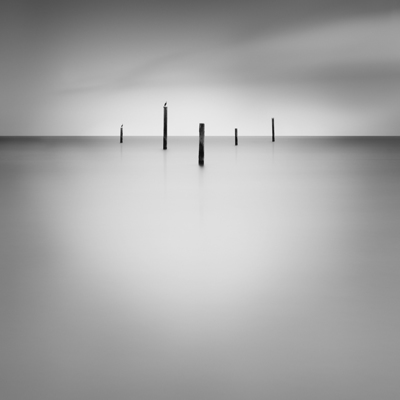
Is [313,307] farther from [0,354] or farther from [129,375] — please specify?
[0,354]

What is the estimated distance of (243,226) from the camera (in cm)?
679

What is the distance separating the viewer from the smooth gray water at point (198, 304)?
94.4 inches

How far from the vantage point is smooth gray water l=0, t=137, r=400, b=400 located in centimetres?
240

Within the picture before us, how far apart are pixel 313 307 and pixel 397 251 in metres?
2.24

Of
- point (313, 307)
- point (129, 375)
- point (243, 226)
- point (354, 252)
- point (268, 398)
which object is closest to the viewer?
point (268, 398)

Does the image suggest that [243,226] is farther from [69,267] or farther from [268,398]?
[268,398]

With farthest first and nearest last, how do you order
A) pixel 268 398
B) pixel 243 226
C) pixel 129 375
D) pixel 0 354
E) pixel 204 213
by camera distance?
pixel 204 213 < pixel 243 226 < pixel 0 354 < pixel 129 375 < pixel 268 398

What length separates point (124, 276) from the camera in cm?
419

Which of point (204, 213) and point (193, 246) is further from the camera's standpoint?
point (204, 213)

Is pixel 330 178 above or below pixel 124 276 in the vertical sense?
above

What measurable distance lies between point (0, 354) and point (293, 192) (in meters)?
8.89

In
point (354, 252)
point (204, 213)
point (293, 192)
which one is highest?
point (293, 192)

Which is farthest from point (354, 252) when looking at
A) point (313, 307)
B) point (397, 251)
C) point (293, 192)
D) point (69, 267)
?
point (293, 192)

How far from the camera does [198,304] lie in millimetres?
3467
